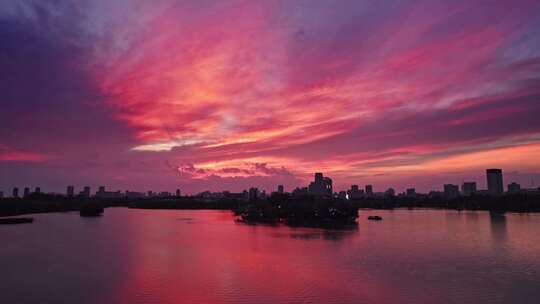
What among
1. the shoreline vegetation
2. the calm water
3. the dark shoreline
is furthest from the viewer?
the dark shoreline

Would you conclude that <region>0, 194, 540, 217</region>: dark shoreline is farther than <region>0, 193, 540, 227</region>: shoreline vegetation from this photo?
Yes

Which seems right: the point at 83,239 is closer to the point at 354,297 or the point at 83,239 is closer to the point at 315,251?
the point at 315,251

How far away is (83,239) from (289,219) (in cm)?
4938

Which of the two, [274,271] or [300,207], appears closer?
[274,271]

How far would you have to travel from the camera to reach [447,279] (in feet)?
85.4

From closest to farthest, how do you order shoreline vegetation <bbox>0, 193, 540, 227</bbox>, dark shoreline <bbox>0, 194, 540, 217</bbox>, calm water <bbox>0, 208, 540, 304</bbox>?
calm water <bbox>0, 208, 540, 304</bbox>
shoreline vegetation <bbox>0, 193, 540, 227</bbox>
dark shoreline <bbox>0, 194, 540, 217</bbox>

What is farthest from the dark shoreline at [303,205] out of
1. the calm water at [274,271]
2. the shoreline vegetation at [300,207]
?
the calm water at [274,271]

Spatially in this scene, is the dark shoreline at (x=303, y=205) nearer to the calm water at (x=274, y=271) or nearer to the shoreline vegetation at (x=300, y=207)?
the shoreline vegetation at (x=300, y=207)

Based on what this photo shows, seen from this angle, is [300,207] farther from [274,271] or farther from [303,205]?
[274,271]

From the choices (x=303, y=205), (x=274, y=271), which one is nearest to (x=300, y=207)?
(x=303, y=205)

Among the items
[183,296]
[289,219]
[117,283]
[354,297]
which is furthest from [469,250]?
[289,219]

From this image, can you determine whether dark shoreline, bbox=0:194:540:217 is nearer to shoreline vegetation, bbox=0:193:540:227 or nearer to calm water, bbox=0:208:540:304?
shoreline vegetation, bbox=0:193:540:227

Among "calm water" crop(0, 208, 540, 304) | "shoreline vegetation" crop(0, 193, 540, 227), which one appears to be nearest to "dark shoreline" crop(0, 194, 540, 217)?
"shoreline vegetation" crop(0, 193, 540, 227)

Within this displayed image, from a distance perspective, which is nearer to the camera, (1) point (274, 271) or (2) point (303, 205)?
(1) point (274, 271)
